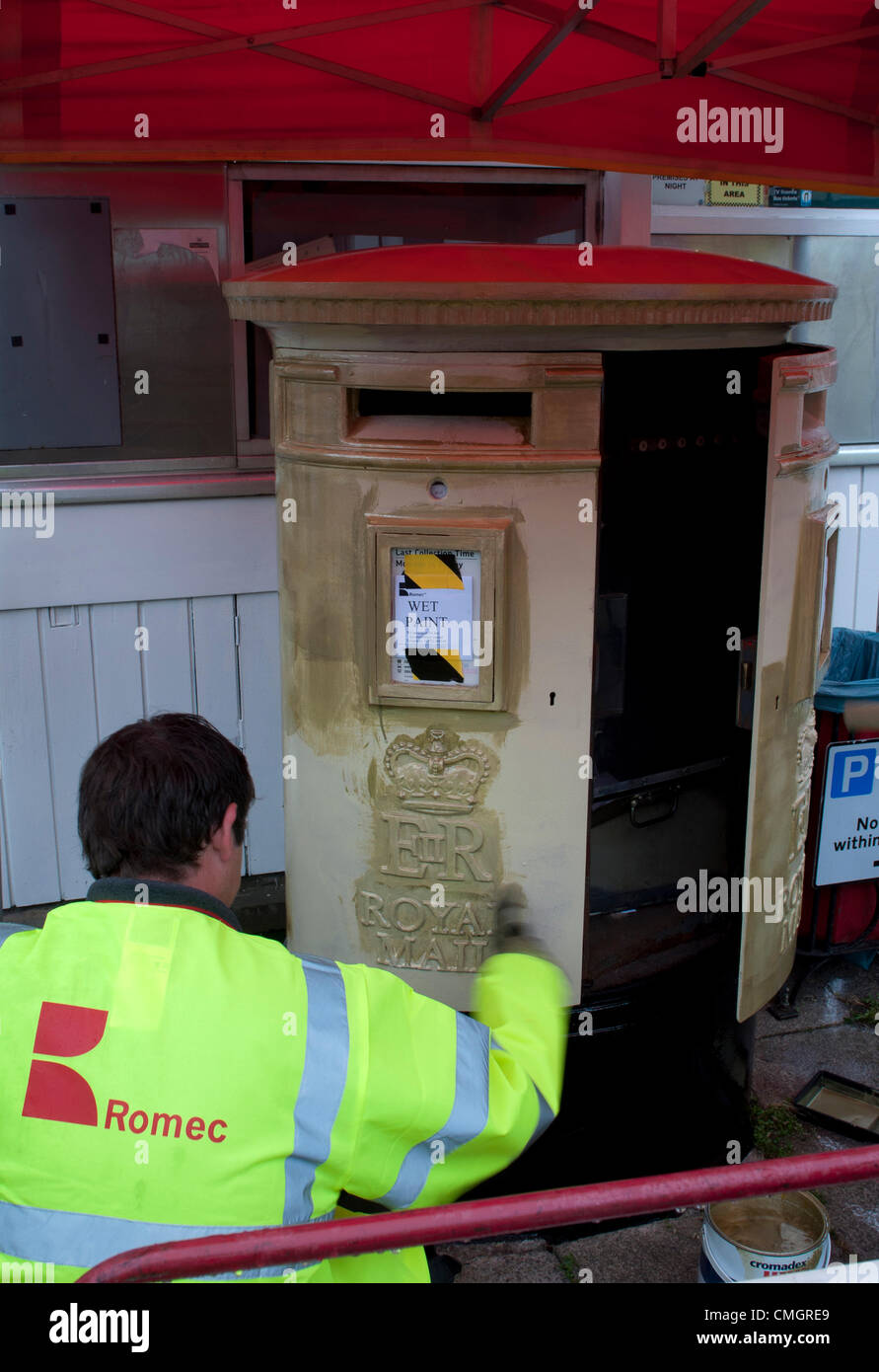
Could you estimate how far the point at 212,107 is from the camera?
429 cm

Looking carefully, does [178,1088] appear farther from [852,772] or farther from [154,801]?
[852,772]

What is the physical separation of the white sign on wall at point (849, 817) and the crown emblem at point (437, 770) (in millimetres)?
2047

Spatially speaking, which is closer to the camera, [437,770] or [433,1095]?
[433,1095]

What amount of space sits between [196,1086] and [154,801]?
19.3 inches

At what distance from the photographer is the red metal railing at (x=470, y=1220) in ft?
5.31

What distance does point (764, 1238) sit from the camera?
311 centimetres

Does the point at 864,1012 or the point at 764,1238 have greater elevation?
the point at 764,1238

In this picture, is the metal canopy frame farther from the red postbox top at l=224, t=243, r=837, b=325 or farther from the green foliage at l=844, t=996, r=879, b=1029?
the green foliage at l=844, t=996, r=879, b=1029

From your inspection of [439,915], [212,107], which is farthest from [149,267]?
[439,915]
